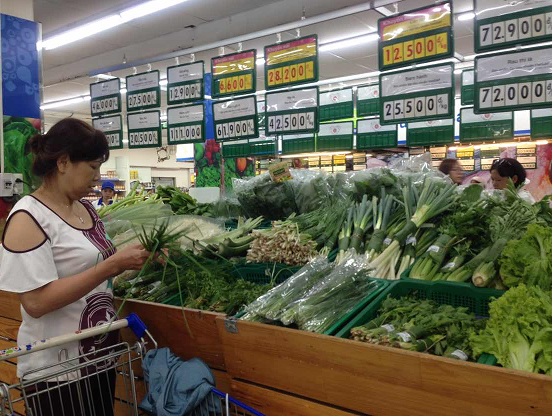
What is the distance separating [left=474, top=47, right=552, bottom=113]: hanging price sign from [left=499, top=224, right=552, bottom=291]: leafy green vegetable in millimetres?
2559

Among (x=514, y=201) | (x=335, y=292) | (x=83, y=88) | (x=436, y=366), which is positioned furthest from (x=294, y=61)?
(x=83, y=88)

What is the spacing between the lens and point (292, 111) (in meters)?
5.67

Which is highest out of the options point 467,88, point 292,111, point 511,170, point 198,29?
point 198,29

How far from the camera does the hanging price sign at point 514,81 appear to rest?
13.5 feet

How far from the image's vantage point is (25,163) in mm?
4941

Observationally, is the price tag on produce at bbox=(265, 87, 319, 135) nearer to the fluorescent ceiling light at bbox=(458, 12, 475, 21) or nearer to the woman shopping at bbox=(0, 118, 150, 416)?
the fluorescent ceiling light at bbox=(458, 12, 475, 21)

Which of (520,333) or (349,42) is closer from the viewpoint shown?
(520,333)

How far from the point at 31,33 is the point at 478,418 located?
5.37 m

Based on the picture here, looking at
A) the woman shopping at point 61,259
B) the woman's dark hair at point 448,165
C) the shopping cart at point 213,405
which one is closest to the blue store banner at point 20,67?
the woman shopping at point 61,259

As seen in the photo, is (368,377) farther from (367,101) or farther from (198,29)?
(198,29)

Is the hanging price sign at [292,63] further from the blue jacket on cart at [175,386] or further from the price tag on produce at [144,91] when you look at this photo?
the blue jacket on cart at [175,386]

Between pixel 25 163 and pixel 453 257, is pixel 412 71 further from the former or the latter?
pixel 25 163

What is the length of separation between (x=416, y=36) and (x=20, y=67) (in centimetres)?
397

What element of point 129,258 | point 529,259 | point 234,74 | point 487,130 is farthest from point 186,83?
point 529,259
